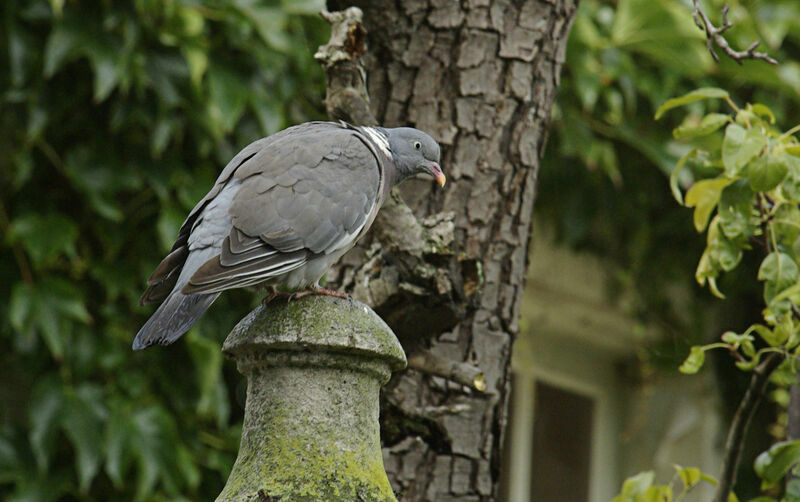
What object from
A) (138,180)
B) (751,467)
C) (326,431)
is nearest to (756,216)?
(326,431)

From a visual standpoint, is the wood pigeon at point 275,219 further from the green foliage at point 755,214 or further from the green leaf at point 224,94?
the green leaf at point 224,94

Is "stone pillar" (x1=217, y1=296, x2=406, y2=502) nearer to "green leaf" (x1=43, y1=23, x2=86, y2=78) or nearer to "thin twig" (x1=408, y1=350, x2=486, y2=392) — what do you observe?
"thin twig" (x1=408, y1=350, x2=486, y2=392)

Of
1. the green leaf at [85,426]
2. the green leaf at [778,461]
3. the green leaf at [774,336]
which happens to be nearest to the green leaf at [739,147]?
the green leaf at [774,336]

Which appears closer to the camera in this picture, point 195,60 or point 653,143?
point 195,60

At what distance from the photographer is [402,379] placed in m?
2.19

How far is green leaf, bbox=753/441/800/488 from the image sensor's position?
1795 millimetres

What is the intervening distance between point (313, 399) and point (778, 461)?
961 mm

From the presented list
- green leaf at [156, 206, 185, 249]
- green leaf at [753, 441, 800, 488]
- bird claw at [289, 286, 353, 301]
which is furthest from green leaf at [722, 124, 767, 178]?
green leaf at [156, 206, 185, 249]

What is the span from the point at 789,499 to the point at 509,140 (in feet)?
3.24

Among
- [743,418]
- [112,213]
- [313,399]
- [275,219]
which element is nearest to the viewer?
[313,399]

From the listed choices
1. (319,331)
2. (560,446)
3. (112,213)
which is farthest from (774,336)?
(560,446)

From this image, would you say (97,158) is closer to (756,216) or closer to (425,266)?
(425,266)

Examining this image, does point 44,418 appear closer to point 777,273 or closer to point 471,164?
point 471,164

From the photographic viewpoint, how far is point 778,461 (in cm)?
181
